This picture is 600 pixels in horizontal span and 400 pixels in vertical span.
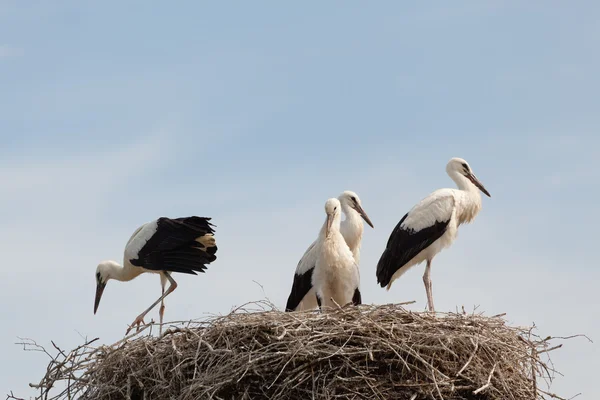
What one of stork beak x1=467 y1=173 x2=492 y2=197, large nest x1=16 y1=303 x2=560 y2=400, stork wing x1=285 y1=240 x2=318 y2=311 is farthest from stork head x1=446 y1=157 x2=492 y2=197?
large nest x1=16 y1=303 x2=560 y2=400

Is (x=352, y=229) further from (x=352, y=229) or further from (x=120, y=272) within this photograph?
(x=120, y=272)

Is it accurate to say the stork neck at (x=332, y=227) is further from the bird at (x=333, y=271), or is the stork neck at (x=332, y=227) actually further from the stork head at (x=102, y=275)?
the stork head at (x=102, y=275)

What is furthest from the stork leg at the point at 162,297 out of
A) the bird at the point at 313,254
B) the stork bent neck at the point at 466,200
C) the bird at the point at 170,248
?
the stork bent neck at the point at 466,200

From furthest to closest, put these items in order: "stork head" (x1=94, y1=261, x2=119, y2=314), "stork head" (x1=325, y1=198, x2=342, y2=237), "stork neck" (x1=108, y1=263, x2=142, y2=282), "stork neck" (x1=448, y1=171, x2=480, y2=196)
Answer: "stork head" (x1=94, y1=261, x2=119, y2=314)
"stork neck" (x1=108, y1=263, x2=142, y2=282)
"stork neck" (x1=448, y1=171, x2=480, y2=196)
"stork head" (x1=325, y1=198, x2=342, y2=237)

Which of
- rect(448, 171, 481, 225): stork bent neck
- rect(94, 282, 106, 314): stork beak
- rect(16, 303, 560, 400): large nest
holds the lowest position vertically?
rect(16, 303, 560, 400): large nest

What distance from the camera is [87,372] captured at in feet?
26.0

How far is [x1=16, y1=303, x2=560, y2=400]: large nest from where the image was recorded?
281 inches

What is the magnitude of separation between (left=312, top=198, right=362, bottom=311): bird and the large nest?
1.53m

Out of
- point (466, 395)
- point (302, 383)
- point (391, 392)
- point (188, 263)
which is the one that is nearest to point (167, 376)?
point (302, 383)

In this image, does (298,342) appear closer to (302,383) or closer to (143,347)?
(302,383)

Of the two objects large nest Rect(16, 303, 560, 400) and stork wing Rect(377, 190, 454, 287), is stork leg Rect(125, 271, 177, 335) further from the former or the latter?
large nest Rect(16, 303, 560, 400)

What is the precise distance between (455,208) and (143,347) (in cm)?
378

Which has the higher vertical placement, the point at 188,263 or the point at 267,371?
the point at 188,263

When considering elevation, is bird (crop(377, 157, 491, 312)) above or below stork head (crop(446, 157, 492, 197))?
below
